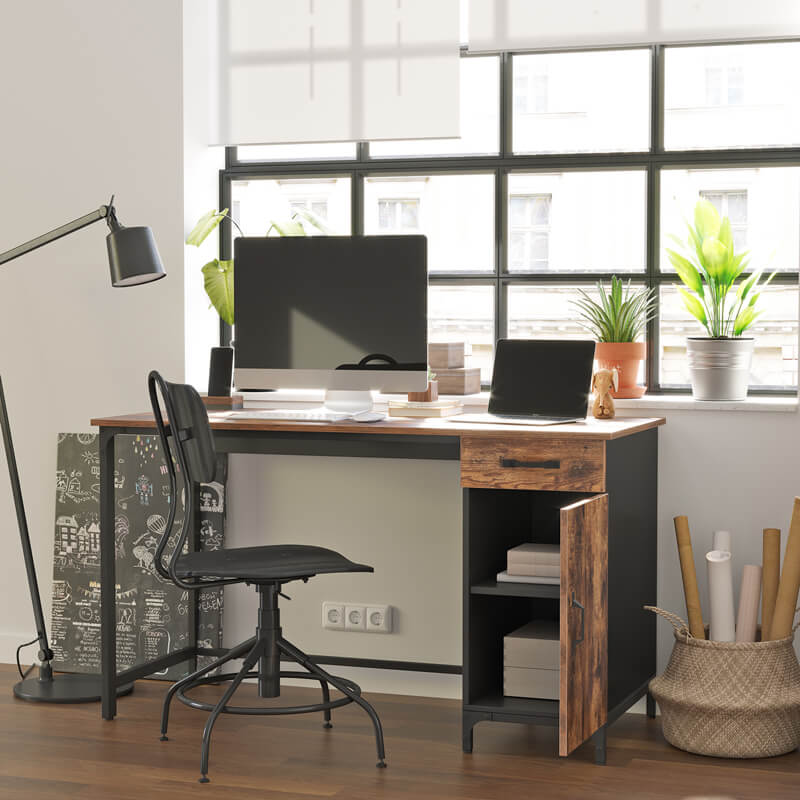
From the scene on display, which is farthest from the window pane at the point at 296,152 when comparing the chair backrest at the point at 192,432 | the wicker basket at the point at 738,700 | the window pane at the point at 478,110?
the wicker basket at the point at 738,700

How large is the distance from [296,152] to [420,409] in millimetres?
Result: 1066

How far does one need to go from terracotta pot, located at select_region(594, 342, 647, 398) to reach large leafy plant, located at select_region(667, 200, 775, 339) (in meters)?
0.21

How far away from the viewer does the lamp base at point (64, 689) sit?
3572 mm

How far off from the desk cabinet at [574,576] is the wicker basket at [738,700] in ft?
0.62

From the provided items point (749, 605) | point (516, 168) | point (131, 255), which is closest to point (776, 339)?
point (749, 605)

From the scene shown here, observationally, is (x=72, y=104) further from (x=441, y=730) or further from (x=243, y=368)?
(x=441, y=730)

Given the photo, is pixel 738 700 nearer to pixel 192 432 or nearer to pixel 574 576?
pixel 574 576

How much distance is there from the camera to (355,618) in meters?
3.76

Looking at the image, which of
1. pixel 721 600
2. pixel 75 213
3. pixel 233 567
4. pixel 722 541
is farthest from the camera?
pixel 75 213

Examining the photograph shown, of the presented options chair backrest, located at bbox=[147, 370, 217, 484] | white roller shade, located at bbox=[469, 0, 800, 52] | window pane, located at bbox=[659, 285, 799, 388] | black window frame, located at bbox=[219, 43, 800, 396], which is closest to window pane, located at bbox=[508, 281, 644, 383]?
black window frame, located at bbox=[219, 43, 800, 396]

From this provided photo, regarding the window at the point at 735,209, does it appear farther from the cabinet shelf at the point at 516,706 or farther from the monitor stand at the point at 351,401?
the cabinet shelf at the point at 516,706

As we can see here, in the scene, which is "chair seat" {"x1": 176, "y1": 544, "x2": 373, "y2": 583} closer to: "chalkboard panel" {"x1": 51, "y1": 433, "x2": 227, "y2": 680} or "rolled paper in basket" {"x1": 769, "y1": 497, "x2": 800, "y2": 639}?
"chalkboard panel" {"x1": 51, "y1": 433, "x2": 227, "y2": 680}

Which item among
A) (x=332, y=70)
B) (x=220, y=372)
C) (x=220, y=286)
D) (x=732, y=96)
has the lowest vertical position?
(x=220, y=372)

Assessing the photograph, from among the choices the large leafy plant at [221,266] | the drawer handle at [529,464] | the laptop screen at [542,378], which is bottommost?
the drawer handle at [529,464]
